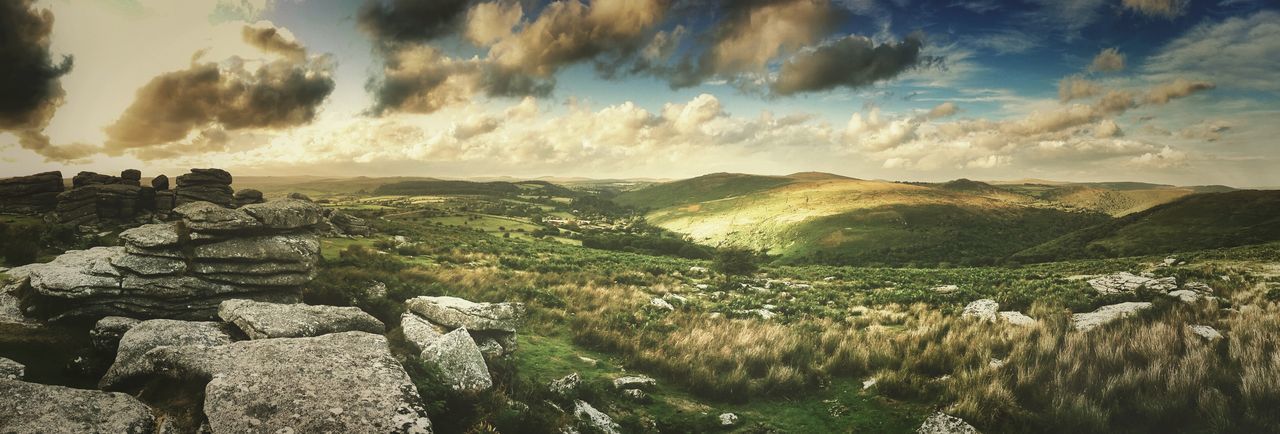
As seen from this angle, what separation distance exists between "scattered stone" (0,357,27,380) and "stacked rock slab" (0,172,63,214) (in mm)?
62160

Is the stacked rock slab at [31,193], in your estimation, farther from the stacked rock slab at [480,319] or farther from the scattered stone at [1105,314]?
the scattered stone at [1105,314]

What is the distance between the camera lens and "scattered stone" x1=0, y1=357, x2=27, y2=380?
771 centimetres

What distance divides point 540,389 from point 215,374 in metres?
5.56

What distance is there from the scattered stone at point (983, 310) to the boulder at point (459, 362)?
49.5 ft

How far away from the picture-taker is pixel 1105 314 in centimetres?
1355

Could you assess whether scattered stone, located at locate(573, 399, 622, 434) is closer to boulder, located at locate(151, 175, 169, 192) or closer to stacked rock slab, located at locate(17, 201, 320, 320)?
stacked rock slab, located at locate(17, 201, 320, 320)

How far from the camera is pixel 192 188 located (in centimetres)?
4884

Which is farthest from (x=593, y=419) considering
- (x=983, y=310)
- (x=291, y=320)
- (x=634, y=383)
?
(x=983, y=310)

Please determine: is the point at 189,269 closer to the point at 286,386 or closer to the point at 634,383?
the point at 286,386

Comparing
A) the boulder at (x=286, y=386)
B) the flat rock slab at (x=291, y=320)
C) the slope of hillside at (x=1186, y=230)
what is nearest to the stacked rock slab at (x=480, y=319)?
the flat rock slab at (x=291, y=320)

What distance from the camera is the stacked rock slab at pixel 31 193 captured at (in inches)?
1852

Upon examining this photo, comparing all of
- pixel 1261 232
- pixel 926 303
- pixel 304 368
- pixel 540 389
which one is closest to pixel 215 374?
pixel 304 368

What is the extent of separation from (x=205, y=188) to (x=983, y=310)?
67.1 m

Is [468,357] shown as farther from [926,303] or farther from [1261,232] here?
[1261,232]
